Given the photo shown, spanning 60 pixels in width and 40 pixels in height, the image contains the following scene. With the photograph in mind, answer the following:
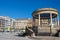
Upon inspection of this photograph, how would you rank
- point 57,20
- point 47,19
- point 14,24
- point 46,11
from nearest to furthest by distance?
point 46,11, point 57,20, point 47,19, point 14,24

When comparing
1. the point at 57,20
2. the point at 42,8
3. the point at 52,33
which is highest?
the point at 42,8

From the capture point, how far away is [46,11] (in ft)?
79.2

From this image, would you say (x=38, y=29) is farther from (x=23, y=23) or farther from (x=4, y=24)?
(x=23, y=23)

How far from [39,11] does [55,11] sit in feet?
10.5

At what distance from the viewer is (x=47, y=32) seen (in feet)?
72.9

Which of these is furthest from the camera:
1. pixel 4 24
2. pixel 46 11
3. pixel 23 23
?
pixel 23 23

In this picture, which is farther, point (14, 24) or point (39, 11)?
point (14, 24)

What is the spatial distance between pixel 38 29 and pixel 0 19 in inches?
4838

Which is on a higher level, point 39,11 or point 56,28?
point 39,11

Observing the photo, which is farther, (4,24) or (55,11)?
(4,24)

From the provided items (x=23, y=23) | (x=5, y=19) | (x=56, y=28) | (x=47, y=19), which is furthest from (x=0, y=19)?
(x=56, y=28)

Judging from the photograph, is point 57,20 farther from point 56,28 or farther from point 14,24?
point 14,24

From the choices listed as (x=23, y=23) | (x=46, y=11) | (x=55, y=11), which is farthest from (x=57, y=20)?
(x=23, y=23)

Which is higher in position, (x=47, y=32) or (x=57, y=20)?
(x=57, y=20)
